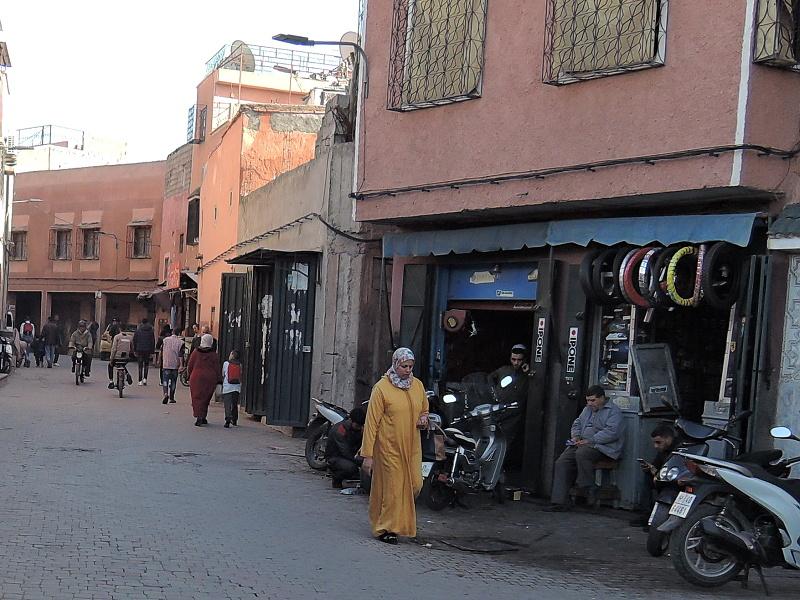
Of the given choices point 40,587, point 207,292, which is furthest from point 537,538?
point 207,292

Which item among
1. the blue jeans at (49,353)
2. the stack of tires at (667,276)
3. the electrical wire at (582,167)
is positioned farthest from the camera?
the blue jeans at (49,353)

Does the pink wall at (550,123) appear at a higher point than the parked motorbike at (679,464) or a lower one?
higher

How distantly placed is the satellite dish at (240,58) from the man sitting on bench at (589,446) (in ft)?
109

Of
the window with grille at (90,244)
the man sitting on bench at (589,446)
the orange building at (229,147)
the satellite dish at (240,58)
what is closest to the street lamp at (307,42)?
the man sitting on bench at (589,446)

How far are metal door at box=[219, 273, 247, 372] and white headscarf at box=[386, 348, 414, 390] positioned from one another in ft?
37.6

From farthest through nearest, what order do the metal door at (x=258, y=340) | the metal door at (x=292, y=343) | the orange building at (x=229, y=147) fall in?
the orange building at (x=229, y=147)
the metal door at (x=258, y=340)
the metal door at (x=292, y=343)

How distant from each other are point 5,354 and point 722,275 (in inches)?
891

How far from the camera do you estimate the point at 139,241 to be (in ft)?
155

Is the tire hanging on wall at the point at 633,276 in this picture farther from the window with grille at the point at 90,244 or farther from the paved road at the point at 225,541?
the window with grille at the point at 90,244

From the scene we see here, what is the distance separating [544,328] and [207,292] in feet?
66.6

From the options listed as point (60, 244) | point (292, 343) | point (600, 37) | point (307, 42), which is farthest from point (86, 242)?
point (600, 37)

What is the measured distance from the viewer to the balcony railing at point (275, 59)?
4328cm

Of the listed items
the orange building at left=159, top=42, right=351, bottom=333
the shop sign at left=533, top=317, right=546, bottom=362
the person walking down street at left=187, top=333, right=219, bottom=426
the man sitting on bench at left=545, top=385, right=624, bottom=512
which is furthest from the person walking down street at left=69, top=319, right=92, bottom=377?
the man sitting on bench at left=545, top=385, right=624, bottom=512

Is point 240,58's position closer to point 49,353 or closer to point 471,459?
point 49,353
